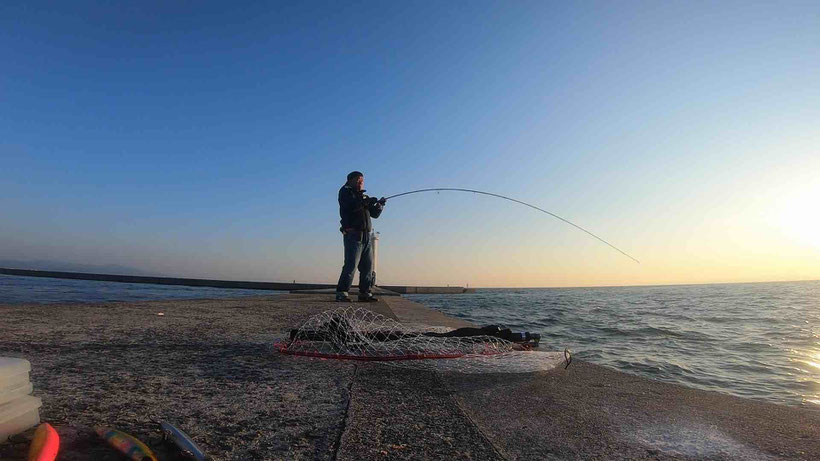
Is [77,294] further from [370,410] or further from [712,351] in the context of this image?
[712,351]

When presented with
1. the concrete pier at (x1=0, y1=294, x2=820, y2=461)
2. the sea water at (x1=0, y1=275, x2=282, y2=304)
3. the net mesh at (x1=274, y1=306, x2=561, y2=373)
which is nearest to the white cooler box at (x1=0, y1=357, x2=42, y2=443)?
the concrete pier at (x1=0, y1=294, x2=820, y2=461)

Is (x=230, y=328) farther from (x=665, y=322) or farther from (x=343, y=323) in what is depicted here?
(x=665, y=322)

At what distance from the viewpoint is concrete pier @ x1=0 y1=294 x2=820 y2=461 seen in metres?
1.60

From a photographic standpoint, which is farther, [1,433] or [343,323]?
[343,323]

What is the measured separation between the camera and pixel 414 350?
3.43m

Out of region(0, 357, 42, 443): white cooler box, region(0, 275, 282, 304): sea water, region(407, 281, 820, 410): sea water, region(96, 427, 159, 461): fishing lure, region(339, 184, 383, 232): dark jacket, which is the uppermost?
region(339, 184, 383, 232): dark jacket

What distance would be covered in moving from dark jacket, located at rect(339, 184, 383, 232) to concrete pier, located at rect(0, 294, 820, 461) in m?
5.70

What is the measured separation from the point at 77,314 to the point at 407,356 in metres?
4.40

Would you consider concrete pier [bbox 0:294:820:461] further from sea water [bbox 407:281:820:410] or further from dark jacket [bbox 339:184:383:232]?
dark jacket [bbox 339:184:383:232]

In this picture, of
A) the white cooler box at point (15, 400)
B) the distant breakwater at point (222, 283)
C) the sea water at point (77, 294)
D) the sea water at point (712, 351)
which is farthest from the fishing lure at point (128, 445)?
the distant breakwater at point (222, 283)

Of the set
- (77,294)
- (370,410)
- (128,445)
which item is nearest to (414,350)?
(370,410)

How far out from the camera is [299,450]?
151 cm

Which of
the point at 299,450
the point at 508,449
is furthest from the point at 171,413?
the point at 508,449

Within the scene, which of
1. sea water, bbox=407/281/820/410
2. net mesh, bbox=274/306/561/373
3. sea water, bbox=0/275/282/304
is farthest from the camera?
sea water, bbox=0/275/282/304
